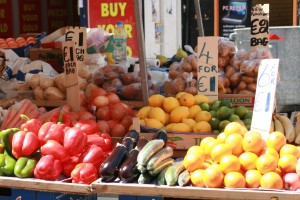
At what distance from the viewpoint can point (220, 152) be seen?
3.48 meters

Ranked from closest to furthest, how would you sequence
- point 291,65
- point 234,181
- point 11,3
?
point 234,181 < point 291,65 < point 11,3

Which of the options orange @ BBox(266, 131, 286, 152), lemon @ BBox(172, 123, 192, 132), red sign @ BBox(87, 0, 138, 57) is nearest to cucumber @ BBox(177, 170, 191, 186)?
orange @ BBox(266, 131, 286, 152)

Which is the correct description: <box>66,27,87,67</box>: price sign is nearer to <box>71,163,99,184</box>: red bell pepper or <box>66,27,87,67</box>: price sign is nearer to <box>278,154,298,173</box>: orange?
<box>71,163,99,184</box>: red bell pepper

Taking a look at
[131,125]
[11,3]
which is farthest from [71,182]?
[11,3]

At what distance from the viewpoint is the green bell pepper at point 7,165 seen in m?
3.80

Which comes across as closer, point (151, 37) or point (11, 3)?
point (151, 37)

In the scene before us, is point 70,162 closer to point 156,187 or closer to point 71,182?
point 71,182

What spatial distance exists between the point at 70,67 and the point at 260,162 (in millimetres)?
1996

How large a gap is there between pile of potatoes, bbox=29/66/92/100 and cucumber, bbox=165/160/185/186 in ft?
6.82

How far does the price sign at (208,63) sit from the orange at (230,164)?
1580 mm

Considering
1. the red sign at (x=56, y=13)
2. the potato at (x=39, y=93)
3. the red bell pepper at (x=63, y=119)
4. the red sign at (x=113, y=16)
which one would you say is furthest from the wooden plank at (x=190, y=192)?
the red sign at (x=56, y=13)

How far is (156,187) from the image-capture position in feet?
11.1

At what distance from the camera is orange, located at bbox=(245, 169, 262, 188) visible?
10.8ft

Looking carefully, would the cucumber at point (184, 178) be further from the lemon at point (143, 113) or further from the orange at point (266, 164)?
the lemon at point (143, 113)
